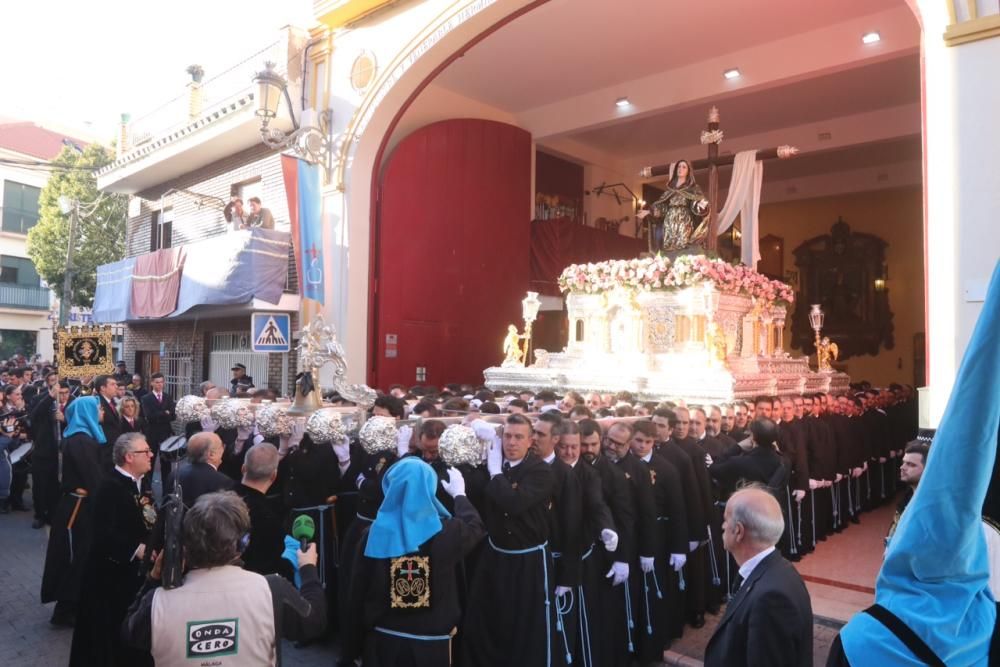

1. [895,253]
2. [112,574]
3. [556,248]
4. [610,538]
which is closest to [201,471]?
[112,574]

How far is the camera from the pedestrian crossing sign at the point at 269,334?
11.0 metres

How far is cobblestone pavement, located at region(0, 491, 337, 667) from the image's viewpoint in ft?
17.3

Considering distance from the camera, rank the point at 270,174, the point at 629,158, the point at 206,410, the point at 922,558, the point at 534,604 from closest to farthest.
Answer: the point at 922,558 → the point at 534,604 → the point at 206,410 → the point at 270,174 → the point at 629,158

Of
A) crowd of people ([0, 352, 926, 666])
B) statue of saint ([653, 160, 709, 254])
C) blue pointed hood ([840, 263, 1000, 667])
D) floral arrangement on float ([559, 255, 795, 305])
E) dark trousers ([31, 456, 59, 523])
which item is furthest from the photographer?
statue of saint ([653, 160, 709, 254])

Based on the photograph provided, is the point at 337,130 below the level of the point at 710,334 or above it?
above

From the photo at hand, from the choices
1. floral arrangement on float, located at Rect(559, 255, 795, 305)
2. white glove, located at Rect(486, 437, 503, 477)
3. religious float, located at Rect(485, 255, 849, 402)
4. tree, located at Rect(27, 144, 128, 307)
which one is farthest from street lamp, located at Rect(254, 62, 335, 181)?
tree, located at Rect(27, 144, 128, 307)

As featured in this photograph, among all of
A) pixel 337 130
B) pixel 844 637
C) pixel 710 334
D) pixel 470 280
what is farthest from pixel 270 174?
pixel 844 637

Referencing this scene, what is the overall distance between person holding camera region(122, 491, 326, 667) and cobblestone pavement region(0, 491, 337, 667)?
9.54 ft

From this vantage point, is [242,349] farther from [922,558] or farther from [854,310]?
[854,310]

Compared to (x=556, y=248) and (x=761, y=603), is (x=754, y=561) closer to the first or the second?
(x=761, y=603)

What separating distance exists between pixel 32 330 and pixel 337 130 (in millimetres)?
29450

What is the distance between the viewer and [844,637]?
5.41ft

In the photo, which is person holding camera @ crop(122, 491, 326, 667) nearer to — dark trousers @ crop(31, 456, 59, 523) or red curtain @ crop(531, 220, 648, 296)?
dark trousers @ crop(31, 456, 59, 523)

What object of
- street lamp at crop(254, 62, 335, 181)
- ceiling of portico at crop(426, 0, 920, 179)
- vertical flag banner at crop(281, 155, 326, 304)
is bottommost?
vertical flag banner at crop(281, 155, 326, 304)
